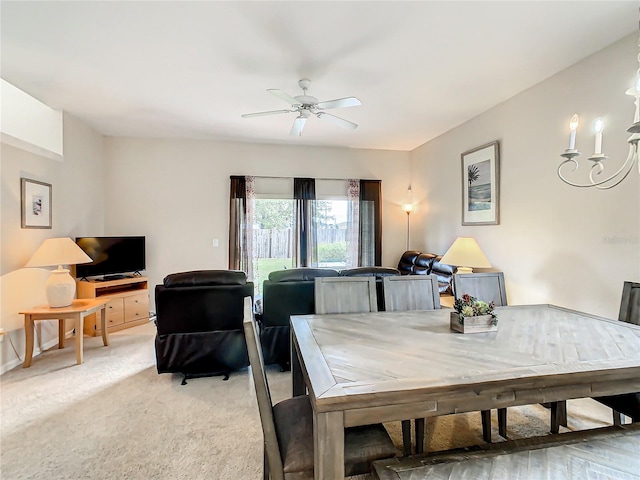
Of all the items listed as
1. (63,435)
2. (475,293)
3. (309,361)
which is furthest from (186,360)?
(475,293)

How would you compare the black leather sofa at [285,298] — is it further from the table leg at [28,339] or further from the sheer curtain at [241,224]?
the sheer curtain at [241,224]

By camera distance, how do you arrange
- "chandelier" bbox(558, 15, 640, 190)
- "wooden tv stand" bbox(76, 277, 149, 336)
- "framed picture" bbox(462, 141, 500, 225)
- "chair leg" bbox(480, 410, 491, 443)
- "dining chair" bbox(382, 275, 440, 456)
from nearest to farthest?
"chandelier" bbox(558, 15, 640, 190) < "chair leg" bbox(480, 410, 491, 443) < "dining chair" bbox(382, 275, 440, 456) < "framed picture" bbox(462, 141, 500, 225) < "wooden tv stand" bbox(76, 277, 149, 336)

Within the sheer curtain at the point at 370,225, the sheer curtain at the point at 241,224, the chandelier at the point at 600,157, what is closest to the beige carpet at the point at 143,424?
the chandelier at the point at 600,157

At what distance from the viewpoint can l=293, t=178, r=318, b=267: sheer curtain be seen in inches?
222

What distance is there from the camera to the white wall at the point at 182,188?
17.1ft

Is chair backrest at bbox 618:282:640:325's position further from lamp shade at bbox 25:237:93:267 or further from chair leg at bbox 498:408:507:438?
lamp shade at bbox 25:237:93:267

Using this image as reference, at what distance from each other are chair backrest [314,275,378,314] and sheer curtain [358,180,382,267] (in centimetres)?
352

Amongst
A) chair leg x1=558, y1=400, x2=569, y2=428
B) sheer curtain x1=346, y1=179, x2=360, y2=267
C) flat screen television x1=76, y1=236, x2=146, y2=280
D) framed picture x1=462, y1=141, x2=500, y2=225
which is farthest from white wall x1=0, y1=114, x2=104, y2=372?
framed picture x1=462, y1=141, x2=500, y2=225

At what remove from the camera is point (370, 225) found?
5.95m

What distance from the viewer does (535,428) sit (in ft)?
7.20

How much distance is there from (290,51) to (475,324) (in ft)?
7.98

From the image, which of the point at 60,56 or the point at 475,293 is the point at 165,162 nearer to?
the point at 60,56

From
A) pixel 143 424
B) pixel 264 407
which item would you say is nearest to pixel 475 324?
pixel 264 407

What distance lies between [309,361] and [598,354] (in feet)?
4.32
